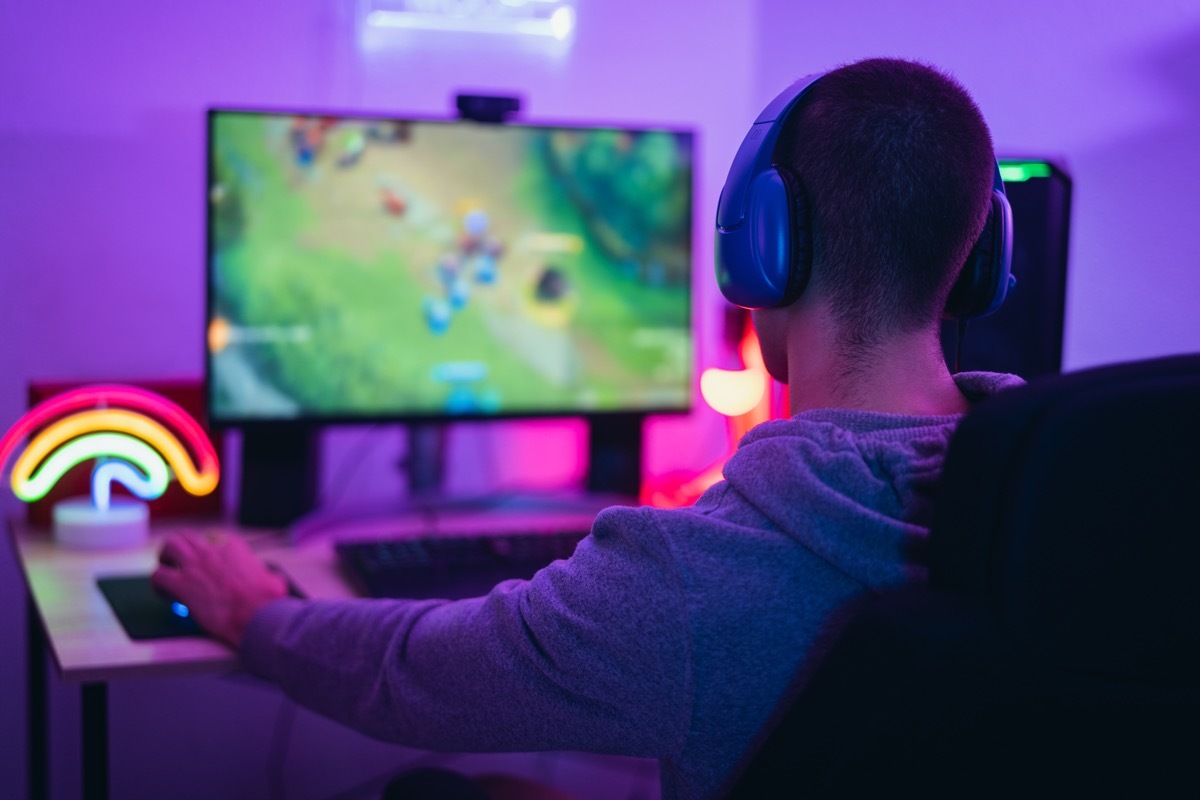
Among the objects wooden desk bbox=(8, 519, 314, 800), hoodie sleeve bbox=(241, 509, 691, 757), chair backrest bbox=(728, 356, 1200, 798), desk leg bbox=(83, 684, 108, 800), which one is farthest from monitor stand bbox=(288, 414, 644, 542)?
chair backrest bbox=(728, 356, 1200, 798)

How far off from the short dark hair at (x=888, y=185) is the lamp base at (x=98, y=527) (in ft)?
3.29

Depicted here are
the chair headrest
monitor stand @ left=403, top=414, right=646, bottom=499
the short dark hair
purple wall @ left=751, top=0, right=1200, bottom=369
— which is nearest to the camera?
the chair headrest

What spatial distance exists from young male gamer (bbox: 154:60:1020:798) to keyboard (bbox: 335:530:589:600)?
0.82 ft

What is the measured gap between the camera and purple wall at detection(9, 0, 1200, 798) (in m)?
1.47

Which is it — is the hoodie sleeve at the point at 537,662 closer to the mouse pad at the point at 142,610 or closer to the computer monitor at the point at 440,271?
the mouse pad at the point at 142,610

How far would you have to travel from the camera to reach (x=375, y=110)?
1842mm

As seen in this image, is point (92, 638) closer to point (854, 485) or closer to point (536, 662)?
point (536, 662)

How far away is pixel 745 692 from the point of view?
781 millimetres

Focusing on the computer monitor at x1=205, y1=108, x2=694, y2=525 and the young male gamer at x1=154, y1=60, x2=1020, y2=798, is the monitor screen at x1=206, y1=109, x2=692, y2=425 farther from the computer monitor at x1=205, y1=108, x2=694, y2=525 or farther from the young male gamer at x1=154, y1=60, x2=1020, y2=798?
the young male gamer at x1=154, y1=60, x2=1020, y2=798

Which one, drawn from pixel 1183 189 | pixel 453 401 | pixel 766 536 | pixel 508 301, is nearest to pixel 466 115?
A: pixel 508 301

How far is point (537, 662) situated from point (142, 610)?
0.57 meters

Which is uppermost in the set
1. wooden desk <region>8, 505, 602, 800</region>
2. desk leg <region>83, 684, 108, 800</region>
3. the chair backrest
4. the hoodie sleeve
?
the chair backrest

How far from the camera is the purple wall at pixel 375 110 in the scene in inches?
57.8

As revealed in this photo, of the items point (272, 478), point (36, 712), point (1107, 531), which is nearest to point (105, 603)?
point (272, 478)
